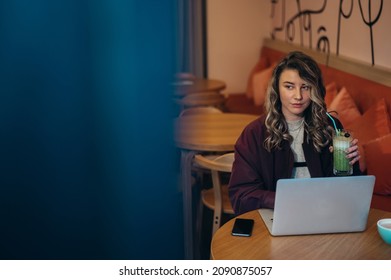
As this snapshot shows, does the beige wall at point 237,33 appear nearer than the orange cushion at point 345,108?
No

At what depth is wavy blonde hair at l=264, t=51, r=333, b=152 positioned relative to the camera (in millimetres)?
1371

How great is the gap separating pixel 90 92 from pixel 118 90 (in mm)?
45

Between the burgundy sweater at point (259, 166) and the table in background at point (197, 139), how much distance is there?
392 mm

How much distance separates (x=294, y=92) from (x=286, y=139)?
0.37ft

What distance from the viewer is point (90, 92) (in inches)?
35.4

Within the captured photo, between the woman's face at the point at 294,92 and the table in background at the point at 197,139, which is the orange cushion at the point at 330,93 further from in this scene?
the woman's face at the point at 294,92


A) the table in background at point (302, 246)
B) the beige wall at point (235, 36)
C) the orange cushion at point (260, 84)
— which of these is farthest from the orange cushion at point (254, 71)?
the table in background at point (302, 246)

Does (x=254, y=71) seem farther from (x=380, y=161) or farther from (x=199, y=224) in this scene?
(x=380, y=161)

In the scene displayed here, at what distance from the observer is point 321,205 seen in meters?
1.14

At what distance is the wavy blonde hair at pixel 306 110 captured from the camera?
137 cm

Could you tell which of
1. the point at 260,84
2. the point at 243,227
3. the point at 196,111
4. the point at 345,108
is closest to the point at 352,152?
the point at 243,227

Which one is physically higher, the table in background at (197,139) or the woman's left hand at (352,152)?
the woman's left hand at (352,152)
